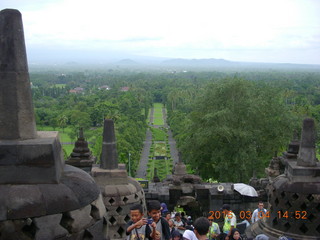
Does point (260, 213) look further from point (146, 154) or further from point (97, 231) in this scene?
point (146, 154)

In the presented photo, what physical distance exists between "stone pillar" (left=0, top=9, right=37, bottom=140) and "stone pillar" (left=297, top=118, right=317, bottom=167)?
5.04 meters

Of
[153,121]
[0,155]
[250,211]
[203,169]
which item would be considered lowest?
[153,121]

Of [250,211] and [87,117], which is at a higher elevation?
[250,211]

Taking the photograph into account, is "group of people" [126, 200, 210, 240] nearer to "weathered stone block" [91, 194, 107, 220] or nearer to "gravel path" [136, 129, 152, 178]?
"weathered stone block" [91, 194, 107, 220]

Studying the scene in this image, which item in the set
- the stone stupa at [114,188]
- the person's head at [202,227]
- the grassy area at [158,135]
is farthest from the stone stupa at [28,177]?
the grassy area at [158,135]

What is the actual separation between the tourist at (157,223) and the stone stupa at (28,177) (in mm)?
696

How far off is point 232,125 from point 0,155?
813 inches

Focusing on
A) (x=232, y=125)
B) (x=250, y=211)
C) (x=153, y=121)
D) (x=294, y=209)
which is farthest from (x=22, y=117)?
(x=153, y=121)

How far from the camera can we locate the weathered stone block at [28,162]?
12.5 feet

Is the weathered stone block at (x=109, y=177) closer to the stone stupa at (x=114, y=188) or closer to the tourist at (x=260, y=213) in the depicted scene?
the stone stupa at (x=114, y=188)

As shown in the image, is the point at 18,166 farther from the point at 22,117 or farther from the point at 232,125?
the point at 232,125

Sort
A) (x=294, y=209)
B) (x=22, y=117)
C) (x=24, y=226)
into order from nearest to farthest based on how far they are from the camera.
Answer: (x=24, y=226), (x=22, y=117), (x=294, y=209)

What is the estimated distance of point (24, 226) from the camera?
3.58 meters

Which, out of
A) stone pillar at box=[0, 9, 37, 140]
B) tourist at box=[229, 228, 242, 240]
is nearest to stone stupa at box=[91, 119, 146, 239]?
tourist at box=[229, 228, 242, 240]
